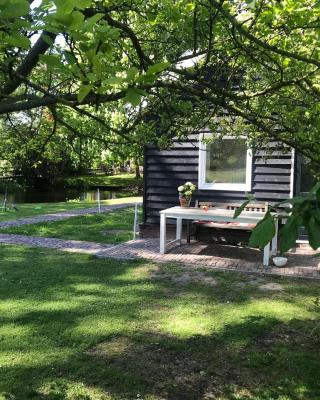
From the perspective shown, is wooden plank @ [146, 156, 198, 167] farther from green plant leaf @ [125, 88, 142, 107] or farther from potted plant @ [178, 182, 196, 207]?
green plant leaf @ [125, 88, 142, 107]

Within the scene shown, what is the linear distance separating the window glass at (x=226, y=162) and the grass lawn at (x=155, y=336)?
3604mm

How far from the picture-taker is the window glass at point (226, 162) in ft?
35.6

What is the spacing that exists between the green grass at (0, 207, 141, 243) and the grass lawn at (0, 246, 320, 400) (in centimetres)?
359

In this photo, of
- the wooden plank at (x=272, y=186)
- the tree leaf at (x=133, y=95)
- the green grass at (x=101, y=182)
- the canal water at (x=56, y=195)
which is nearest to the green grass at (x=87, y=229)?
the wooden plank at (x=272, y=186)

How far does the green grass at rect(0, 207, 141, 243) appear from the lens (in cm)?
1157

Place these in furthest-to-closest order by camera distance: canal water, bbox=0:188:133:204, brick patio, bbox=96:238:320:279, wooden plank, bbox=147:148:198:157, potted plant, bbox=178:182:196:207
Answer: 1. canal water, bbox=0:188:133:204
2. wooden plank, bbox=147:148:198:157
3. potted plant, bbox=178:182:196:207
4. brick patio, bbox=96:238:320:279

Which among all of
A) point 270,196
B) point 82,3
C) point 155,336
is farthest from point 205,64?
point 270,196

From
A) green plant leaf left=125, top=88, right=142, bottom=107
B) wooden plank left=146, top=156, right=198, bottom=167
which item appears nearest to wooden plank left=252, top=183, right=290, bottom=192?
wooden plank left=146, top=156, right=198, bottom=167

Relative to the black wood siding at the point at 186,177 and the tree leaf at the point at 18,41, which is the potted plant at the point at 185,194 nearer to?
the black wood siding at the point at 186,177

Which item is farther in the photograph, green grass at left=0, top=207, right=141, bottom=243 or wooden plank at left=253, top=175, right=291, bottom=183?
green grass at left=0, top=207, right=141, bottom=243

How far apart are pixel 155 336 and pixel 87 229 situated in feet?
26.7

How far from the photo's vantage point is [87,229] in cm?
1296

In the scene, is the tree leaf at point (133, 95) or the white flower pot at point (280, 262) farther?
the white flower pot at point (280, 262)

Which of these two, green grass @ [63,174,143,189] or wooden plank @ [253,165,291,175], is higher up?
wooden plank @ [253,165,291,175]
